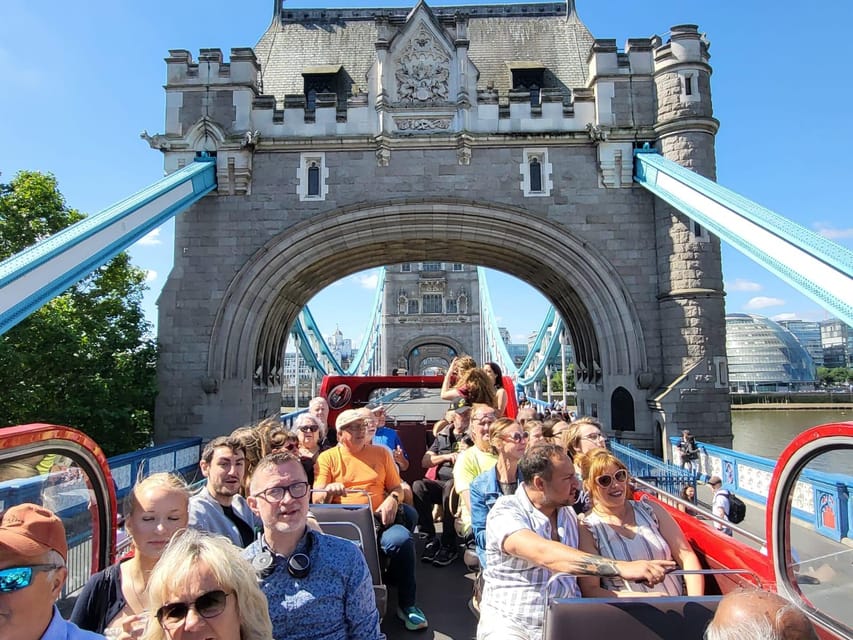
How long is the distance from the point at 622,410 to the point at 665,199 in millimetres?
3881

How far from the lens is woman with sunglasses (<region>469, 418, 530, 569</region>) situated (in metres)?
3.09

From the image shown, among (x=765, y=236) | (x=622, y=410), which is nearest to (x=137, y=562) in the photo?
(x=765, y=236)

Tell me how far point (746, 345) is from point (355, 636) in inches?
3519

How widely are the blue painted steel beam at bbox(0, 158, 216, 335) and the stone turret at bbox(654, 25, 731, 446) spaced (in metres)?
8.69

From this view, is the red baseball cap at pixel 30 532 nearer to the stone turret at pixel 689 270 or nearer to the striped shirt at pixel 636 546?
the striped shirt at pixel 636 546

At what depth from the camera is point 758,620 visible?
1.29 m

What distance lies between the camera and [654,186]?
32.8 feet

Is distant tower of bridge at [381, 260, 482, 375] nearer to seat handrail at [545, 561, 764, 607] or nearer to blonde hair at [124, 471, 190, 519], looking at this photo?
blonde hair at [124, 471, 190, 519]

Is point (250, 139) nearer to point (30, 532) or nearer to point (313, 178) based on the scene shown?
point (313, 178)

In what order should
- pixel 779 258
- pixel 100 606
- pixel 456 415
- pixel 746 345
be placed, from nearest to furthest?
1. pixel 100 606
2. pixel 456 415
3. pixel 779 258
4. pixel 746 345

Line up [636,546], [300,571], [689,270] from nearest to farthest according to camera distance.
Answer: [300,571]
[636,546]
[689,270]

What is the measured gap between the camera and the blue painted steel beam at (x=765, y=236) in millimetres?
5910

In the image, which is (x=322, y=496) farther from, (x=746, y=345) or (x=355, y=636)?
(x=746, y=345)

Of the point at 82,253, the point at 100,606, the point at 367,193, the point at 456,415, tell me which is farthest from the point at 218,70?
the point at 100,606
